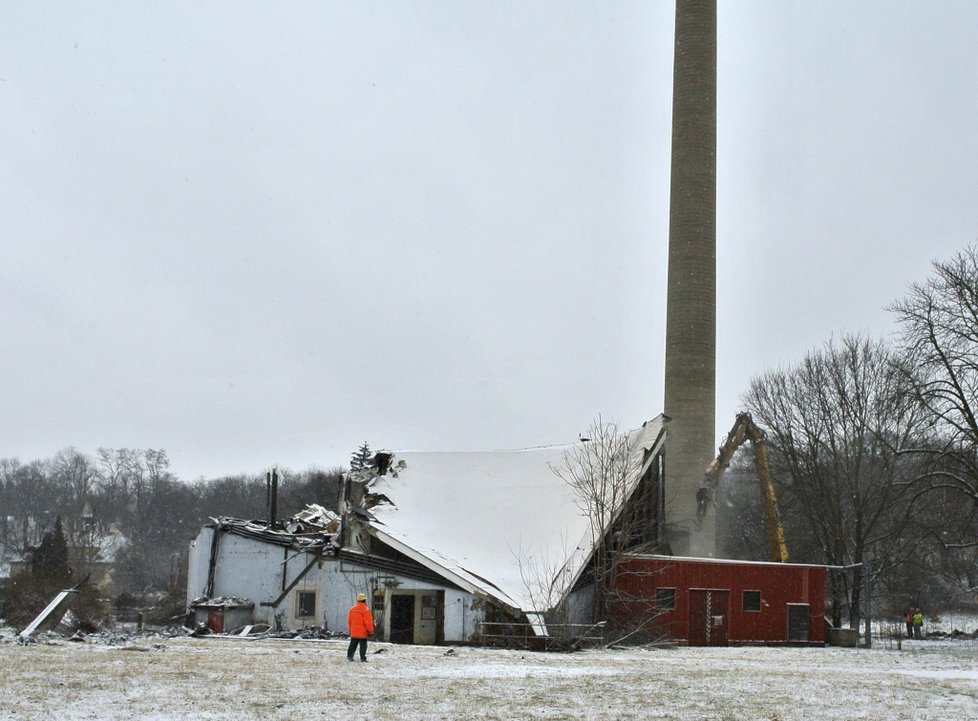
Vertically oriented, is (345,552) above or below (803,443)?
below

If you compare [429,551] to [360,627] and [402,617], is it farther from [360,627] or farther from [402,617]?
[360,627]

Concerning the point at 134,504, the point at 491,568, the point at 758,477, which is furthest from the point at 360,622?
the point at 134,504

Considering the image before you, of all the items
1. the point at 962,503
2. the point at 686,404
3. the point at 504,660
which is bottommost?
the point at 504,660

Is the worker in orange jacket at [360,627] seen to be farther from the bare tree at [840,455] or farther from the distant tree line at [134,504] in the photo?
the distant tree line at [134,504]

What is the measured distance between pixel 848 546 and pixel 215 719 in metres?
39.6

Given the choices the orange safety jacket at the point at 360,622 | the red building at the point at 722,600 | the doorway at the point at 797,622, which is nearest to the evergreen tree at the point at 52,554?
the red building at the point at 722,600

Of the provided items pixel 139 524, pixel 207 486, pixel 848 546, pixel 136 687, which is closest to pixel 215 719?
pixel 136 687

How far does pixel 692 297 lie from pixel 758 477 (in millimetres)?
7954

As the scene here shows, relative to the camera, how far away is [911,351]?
33281 millimetres

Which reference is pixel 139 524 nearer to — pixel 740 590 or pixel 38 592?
pixel 38 592

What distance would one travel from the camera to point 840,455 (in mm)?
47562

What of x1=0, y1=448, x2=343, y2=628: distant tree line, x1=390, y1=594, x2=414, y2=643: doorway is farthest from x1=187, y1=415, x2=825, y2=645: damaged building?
x1=0, y1=448, x2=343, y2=628: distant tree line

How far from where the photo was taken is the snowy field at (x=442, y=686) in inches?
508

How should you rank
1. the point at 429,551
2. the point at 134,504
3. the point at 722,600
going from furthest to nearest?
the point at 134,504
the point at 722,600
the point at 429,551
